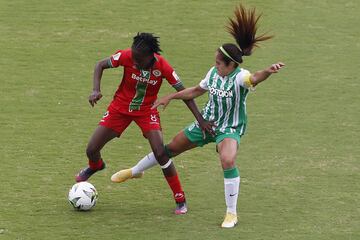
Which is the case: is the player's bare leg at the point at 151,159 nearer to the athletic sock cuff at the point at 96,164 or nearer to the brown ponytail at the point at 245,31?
the athletic sock cuff at the point at 96,164

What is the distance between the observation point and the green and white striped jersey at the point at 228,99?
9984mm

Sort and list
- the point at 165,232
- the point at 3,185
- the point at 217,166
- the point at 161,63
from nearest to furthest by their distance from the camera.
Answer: the point at 165,232
the point at 161,63
the point at 3,185
the point at 217,166

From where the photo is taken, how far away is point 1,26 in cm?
1853

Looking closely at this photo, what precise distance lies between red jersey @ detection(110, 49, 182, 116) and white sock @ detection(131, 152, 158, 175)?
56cm

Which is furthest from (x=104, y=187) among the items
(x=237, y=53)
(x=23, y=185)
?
(x=237, y=53)

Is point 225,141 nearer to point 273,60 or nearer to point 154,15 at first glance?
point 273,60

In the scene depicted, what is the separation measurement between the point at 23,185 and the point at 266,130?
410 cm

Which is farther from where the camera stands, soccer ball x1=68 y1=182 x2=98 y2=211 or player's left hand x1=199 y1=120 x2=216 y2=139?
soccer ball x1=68 y1=182 x2=98 y2=211

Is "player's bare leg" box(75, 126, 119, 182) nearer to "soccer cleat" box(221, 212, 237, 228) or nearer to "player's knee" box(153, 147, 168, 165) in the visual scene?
"player's knee" box(153, 147, 168, 165)

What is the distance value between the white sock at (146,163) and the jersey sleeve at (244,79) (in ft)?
4.94

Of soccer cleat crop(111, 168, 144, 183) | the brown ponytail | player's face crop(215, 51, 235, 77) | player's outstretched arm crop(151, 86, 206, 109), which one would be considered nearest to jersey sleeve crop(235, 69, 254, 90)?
player's face crop(215, 51, 235, 77)

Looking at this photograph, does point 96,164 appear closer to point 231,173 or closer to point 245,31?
point 231,173

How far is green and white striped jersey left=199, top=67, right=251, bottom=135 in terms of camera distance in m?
9.98

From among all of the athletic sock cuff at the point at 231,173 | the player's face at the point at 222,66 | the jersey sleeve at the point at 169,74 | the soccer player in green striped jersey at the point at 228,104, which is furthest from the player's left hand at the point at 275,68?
the jersey sleeve at the point at 169,74
